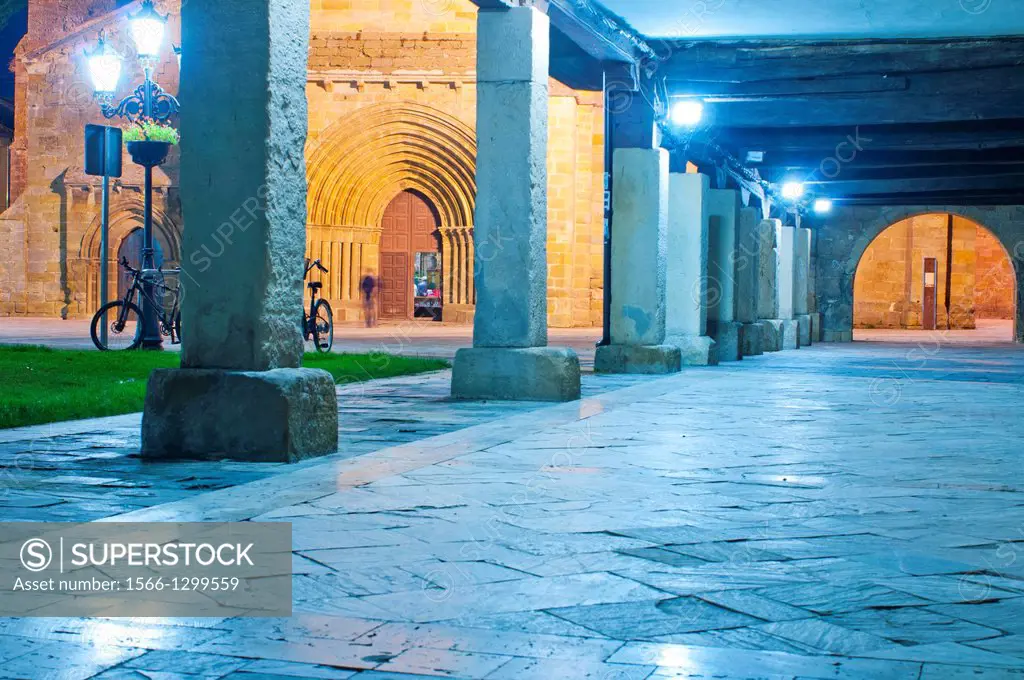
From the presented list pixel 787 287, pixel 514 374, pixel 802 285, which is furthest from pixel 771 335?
pixel 514 374

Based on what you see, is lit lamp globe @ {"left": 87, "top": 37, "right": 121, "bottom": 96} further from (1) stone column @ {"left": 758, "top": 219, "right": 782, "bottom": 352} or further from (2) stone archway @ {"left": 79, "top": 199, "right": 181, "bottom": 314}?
(2) stone archway @ {"left": 79, "top": 199, "right": 181, "bottom": 314}

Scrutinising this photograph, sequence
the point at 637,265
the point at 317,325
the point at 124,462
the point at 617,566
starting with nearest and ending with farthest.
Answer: the point at 617,566, the point at 124,462, the point at 637,265, the point at 317,325

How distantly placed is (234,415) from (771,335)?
596 inches

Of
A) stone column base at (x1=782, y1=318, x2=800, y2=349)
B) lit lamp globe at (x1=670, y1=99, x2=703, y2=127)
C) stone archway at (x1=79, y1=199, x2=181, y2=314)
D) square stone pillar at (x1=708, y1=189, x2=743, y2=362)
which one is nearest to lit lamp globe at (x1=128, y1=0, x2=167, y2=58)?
lit lamp globe at (x1=670, y1=99, x2=703, y2=127)

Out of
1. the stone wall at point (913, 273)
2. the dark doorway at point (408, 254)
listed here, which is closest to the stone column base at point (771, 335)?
the dark doorway at point (408, 254)

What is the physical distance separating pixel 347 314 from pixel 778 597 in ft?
77.9

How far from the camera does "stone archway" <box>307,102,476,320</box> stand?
26.1m

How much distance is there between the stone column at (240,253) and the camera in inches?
212

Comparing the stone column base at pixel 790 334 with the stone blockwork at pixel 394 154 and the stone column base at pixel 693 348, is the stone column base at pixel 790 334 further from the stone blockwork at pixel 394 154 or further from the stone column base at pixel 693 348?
the stone column base at pixel 693 348

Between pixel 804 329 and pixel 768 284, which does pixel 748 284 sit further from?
pixel 804 329

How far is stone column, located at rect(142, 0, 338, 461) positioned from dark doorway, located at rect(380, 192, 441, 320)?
22117mm

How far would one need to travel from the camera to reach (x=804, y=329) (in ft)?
76.1

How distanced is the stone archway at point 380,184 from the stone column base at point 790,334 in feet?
23.3

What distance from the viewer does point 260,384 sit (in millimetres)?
5355
